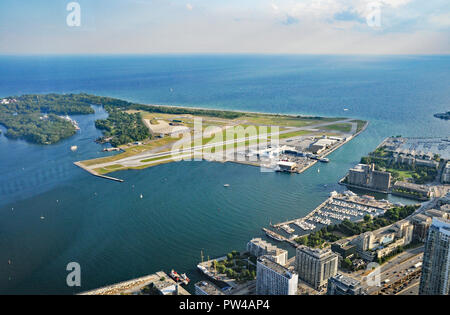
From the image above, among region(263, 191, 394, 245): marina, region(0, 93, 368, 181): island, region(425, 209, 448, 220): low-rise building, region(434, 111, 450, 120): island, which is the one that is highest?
region(434, 111, 450, 120): island

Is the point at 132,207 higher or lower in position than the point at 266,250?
lower

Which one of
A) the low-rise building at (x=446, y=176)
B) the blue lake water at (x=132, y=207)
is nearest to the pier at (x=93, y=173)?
the blue lake water at (x=132, y=207)

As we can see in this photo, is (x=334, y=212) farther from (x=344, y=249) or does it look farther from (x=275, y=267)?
(x=275, y=267)

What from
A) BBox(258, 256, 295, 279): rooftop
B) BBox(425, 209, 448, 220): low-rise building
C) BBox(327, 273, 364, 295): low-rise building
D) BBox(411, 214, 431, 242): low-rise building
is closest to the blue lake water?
BBox(258, 256, 295, 279): rooftop

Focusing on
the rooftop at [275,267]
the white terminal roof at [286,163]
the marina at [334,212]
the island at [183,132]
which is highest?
the island at [183,132]

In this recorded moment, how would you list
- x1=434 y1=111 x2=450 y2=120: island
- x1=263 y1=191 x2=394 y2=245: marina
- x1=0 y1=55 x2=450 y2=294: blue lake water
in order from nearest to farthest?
x1=0 y1=55 x2=450 y2=294: blue lake water
x1=263 y1=191 x2=394 y2=245: marina
x1=434 y1=111 x2=450 y2=120: island

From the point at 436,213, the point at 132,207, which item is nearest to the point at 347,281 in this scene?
the point at 436,213

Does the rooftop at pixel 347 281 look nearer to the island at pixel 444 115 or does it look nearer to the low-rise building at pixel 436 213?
the low-rise building at pixel 436 213

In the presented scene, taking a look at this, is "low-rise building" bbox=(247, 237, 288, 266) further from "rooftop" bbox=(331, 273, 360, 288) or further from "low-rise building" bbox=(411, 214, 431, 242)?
"low-rise building" bbox=(411, 214, 431, 242)

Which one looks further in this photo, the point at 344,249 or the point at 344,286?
the point at 344,249

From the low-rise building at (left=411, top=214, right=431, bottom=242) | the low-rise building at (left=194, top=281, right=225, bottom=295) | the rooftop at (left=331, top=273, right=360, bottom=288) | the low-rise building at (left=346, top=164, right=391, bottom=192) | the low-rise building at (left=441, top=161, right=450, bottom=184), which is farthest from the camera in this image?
the low-rise building at (left=441, top=161, right=450, bottom=184)

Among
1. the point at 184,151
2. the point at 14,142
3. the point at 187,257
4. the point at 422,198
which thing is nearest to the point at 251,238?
the point at 187,257
